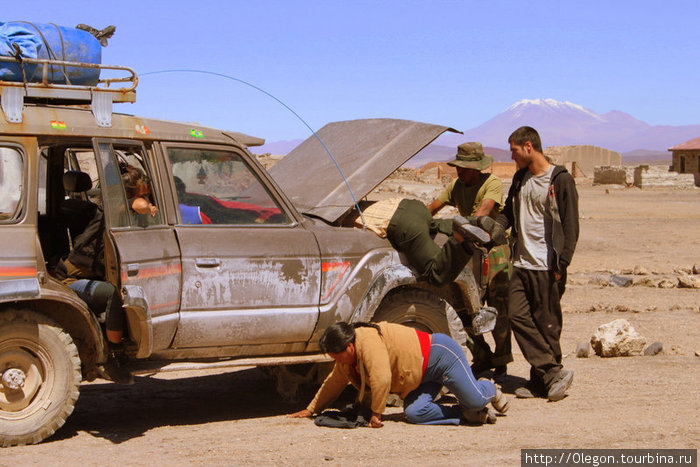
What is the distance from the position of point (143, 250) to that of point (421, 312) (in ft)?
7.16

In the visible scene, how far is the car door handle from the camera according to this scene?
6.04 meters

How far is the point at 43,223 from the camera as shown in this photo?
6.49 metres

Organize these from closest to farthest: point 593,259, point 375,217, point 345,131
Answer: point 375,217 < point 345,131 < point 593,259

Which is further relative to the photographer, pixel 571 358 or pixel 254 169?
pixel 571 358

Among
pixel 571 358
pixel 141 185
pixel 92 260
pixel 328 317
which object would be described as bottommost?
pixel 571 358

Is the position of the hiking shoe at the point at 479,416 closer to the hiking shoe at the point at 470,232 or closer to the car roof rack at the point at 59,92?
the hiking shoe at the point at 470,232

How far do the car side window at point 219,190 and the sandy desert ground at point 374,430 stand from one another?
143 cm

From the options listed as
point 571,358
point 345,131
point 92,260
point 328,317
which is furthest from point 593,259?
point 92,260

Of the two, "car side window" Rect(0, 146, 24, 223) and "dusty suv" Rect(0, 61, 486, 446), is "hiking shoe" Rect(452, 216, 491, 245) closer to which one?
"dusty suv" Rect(0, 61, 486, 446)

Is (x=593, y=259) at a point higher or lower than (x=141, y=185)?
lower

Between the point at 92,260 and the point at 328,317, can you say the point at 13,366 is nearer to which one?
the point at 92,260

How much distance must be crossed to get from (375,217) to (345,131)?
1329mm

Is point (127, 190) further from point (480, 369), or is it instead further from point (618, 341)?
point (618, 341)

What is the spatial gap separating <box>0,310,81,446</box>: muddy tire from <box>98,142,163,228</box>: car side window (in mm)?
803
